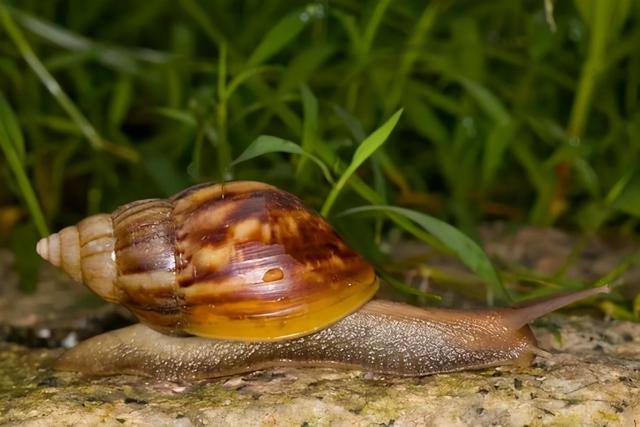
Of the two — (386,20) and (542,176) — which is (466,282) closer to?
(542,176)

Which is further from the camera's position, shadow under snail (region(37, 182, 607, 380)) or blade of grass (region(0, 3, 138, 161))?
blade of grass (region(0, 3, 138, 161))

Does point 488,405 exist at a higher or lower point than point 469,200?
lower

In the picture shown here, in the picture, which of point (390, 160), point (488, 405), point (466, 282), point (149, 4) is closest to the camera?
point (488, 405)

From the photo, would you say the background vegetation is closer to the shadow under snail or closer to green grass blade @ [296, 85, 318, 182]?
green grass blade @ [296, 85, 318, 182]

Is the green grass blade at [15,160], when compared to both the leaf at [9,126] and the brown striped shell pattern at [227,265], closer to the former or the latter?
the leaf at [9,126]

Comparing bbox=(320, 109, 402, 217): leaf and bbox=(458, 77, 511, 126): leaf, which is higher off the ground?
bbox=(458, 77, 511, 126): leaf

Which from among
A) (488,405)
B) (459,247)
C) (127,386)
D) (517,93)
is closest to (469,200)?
(517,93)

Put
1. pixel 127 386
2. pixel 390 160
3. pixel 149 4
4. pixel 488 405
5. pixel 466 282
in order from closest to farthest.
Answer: pixel 488 405 < pixel 127 386 < pixel 466 282 < pixel 390 160 < pixel 149 4

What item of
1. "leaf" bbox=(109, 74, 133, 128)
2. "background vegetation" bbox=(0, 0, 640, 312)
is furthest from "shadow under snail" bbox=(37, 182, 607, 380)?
"leaf" bbox=(109, 74, 133, 128)
